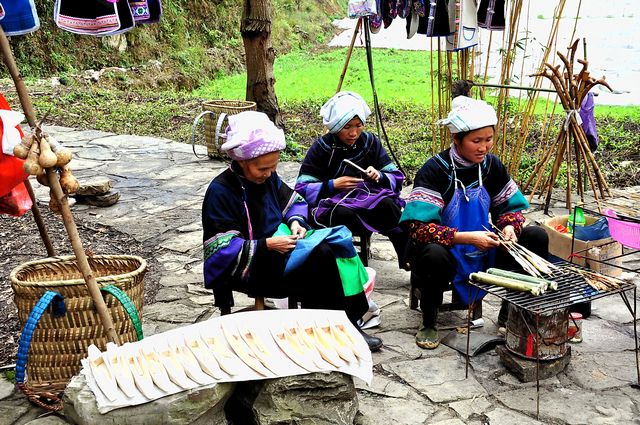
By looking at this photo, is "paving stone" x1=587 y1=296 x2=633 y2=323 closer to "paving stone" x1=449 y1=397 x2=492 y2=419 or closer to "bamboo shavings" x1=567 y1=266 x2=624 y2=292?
"bamboo shavings" x1=567 y1=266 x2=624 y2=292

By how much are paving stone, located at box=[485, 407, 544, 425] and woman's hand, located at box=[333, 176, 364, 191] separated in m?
1.91

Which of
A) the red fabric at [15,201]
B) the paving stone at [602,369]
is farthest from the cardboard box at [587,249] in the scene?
the red fabric at [15,201]

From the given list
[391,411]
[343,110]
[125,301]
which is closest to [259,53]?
[343,110]

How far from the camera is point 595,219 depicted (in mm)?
4910

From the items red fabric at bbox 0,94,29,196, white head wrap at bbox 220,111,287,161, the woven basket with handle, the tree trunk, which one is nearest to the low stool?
white head wrap at bbox 220,111,287,161

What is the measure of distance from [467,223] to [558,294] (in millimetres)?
828

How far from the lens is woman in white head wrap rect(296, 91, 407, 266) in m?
4.80

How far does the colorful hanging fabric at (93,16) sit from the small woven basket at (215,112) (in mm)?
3925

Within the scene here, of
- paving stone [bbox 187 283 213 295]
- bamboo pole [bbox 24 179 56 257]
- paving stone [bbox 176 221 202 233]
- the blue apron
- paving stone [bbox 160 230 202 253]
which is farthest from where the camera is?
paving stone [bbox 176 221 202 233]

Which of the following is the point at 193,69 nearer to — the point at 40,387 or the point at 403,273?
the point at 403,273

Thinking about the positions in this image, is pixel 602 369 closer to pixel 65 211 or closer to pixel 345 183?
pixel 345 183

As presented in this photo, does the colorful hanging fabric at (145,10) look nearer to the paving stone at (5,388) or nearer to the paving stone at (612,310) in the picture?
the paving stone at (5,388)

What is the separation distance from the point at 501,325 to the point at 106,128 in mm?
8099

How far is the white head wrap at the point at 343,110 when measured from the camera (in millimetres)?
4727
